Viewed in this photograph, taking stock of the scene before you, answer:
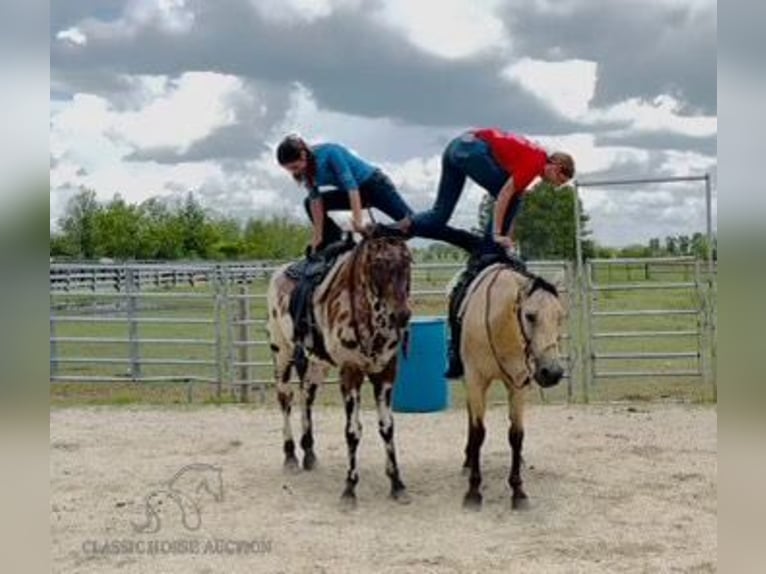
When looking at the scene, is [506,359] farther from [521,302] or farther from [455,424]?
[455,424]

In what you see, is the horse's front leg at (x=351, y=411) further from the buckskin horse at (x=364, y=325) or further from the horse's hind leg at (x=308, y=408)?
the horse's hind leg at (x=308, y=408)

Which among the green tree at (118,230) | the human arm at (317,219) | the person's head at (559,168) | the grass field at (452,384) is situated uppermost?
the green tree at (118,230)

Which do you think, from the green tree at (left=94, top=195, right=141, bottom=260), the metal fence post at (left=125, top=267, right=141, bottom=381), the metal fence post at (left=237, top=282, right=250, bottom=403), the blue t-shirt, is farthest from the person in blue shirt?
the green tree at (left=94, top=195, right=141, bottom=260)

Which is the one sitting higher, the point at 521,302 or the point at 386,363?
the point at 521,302

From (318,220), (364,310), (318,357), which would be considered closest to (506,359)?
(364,310)

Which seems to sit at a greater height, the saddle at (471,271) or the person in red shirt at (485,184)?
the person in red shirt at (485,184)

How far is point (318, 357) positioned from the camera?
16.4 feet

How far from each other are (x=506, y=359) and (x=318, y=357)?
3.87 feet

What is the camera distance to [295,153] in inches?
192

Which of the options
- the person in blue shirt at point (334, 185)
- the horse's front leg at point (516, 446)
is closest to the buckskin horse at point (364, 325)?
the person in blue shirt at point (334, 185)

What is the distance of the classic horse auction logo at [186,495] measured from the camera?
4473mm

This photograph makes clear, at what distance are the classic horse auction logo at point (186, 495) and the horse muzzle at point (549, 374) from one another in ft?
6.45

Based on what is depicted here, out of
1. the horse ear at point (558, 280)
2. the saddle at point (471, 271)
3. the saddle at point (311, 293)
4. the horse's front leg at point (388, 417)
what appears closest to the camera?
the horse ear at point (558, 280)
